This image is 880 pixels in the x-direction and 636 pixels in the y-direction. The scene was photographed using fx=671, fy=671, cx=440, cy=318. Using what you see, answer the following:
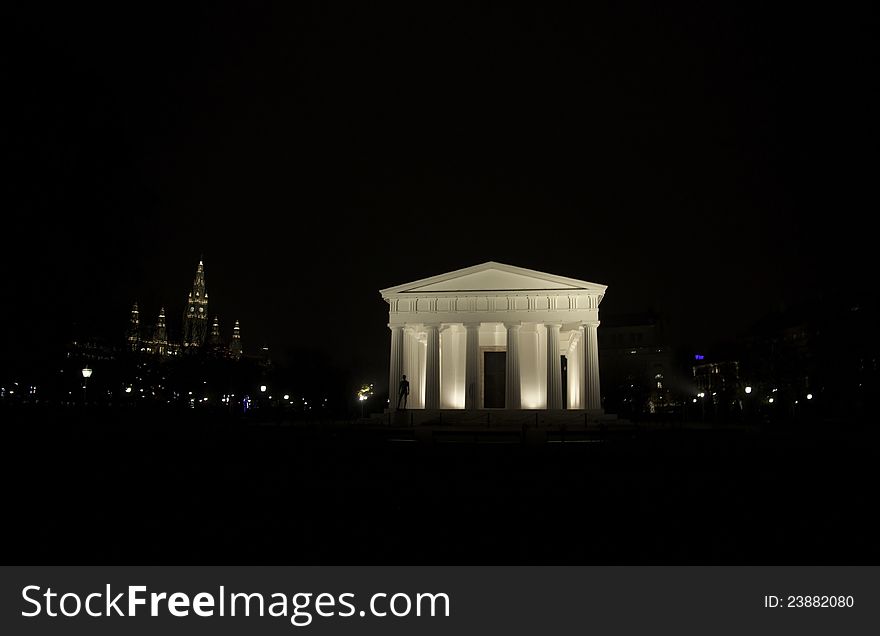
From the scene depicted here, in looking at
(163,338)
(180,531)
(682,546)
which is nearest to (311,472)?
(180,531)

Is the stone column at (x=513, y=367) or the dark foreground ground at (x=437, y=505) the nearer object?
the dark foreground ground at (x=437, y=505)

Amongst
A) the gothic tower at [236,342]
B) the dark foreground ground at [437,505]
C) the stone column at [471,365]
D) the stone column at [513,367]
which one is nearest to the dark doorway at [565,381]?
the stone column at [513,367]

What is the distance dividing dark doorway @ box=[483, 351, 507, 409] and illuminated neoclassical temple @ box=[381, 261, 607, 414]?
0.29 feet

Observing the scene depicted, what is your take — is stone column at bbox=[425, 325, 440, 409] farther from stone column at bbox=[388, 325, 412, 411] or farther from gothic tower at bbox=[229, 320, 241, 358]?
gothic tower at bbox=[229, 320, 241, 358]

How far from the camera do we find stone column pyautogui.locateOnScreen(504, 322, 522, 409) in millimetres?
48562

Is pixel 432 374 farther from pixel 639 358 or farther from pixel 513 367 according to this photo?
pixel 639 358

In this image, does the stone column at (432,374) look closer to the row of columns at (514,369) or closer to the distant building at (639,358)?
the row of columns at (514,369)

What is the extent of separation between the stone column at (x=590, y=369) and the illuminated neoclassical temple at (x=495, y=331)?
0.24ft

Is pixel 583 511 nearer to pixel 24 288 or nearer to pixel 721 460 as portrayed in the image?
pixel 721 460

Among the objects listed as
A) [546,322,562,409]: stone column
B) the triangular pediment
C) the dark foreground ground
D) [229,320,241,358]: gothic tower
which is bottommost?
the dark foreground ground

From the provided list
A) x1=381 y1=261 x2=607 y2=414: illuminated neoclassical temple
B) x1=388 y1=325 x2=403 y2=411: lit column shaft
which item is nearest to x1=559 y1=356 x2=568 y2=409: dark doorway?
x1=381 y1=261 x2=607 y2=414: illuminated neoclassical temple

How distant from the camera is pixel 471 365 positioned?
50.0 meters

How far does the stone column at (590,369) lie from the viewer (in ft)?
158

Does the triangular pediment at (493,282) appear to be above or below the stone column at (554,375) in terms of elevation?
above
